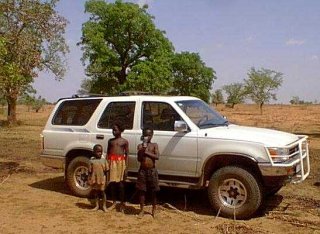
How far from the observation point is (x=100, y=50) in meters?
36.3

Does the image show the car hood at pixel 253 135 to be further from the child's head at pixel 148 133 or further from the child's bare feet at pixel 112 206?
the child's bare feet at pixel 112 206

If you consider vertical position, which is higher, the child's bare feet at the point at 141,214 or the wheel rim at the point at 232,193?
the wheel rim at the point at 232,193

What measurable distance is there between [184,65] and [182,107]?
48.3 metres

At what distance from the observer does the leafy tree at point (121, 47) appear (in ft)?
119

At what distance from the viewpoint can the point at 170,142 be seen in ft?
24.8

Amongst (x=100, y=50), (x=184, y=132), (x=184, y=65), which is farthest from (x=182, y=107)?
(x=184, y=65)

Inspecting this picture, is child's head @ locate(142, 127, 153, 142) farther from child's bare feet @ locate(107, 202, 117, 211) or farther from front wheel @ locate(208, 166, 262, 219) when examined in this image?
child's bare feet @ locate(107, 202, 117, 211)

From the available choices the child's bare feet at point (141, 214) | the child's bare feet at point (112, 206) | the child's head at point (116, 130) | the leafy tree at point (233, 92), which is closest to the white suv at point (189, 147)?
the child's head at point (116, 130)

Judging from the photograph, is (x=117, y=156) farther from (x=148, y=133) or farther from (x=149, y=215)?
(x=149, y=215)

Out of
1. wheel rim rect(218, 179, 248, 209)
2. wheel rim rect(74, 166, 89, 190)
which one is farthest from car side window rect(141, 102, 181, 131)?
wheel rim rect(74, 166, 89, 190)

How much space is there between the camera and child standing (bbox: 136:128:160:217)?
7.25 metres

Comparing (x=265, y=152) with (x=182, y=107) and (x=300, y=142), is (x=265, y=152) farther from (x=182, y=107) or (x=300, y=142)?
(x=182, y=107)

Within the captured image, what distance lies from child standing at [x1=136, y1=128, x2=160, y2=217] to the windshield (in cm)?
88

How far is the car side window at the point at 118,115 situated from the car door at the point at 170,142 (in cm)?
31
